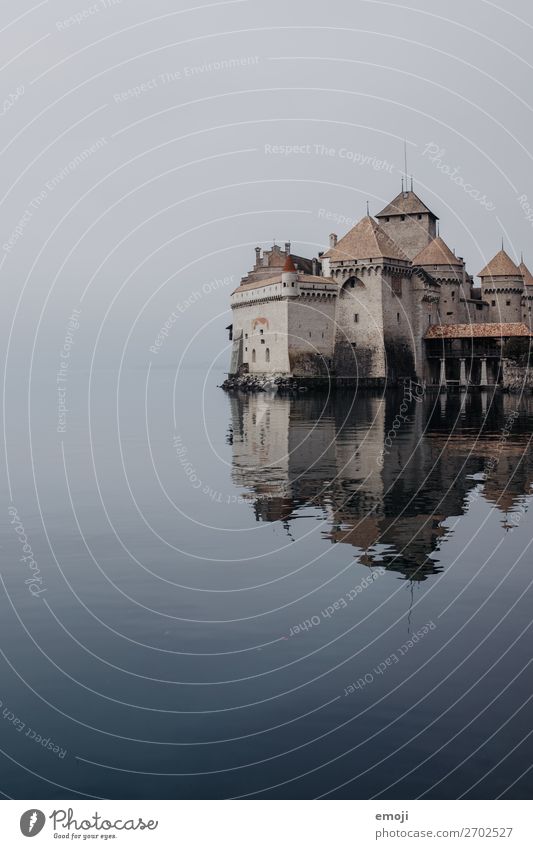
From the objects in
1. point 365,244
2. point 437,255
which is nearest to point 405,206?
point 437,255

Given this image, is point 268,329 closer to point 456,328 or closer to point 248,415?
point 456,328

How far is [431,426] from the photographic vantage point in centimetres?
4588

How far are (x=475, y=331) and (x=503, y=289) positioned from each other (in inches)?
571

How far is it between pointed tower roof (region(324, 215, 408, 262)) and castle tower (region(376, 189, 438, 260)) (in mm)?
13728

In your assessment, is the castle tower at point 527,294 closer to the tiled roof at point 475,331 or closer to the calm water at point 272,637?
the tiled roof at point 475,331

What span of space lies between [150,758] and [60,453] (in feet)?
99.3

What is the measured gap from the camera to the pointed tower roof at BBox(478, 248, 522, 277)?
322 feet

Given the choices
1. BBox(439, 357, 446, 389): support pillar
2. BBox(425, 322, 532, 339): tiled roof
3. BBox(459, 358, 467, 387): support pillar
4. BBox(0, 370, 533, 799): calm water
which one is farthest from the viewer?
BBox(439, 357, 446, 389): support pillar

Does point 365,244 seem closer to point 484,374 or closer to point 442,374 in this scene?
point 442,374

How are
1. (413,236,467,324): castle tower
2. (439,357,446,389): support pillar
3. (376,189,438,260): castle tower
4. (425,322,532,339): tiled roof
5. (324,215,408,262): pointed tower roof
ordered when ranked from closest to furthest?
1. (324,215,408,262): pointed tower roof
2. (425,322,532,339): tiled roof
3. (439,357,446,389): support pillar
4. (413,236,467,324): castle tower
5. (376,189,438,260): castle tower

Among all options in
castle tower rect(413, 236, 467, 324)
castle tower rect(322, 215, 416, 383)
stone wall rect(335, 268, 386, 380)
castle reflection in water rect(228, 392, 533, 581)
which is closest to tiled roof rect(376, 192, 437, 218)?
castle tower rect(413, 236, 467, 324)

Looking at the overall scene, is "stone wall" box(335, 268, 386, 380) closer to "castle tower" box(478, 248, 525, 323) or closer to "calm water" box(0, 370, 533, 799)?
"castle tower" box(478, 248, 525, 323)

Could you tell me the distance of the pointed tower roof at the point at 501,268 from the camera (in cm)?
9825

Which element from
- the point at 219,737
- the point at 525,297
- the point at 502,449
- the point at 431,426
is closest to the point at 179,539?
the point at 219,737
